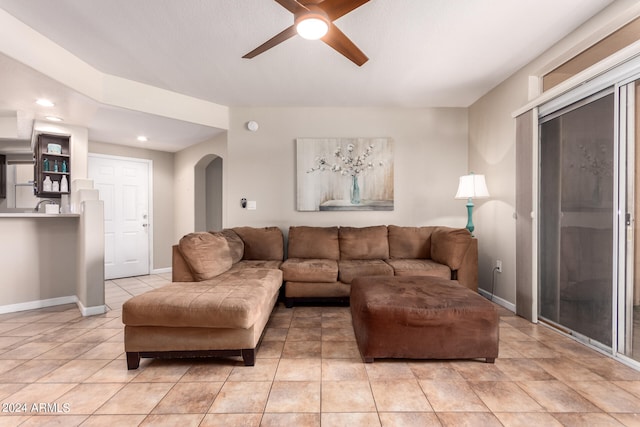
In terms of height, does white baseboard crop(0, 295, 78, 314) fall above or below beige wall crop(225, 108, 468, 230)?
below

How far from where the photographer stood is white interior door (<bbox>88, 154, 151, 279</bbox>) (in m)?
4.62

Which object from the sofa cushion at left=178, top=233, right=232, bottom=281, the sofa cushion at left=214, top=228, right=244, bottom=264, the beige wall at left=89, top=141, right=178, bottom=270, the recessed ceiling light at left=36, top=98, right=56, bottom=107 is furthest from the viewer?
the beige wall at left=89, top=141, right=178, bottom=270

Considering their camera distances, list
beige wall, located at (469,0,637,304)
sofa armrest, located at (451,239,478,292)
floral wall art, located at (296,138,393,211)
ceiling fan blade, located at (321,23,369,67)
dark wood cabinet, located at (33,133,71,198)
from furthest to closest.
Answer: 1. floral wall art, located at (296,138,393,211)
2. dark wood cabinet, located at (33,133,71,198)
3. sofa armrest, located at (451,239,478,292)
4. beige wall, located at (469,0,637,304)
5. ceiling fan blade, located at (321,23,369,67)

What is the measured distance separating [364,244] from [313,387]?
2.07 m

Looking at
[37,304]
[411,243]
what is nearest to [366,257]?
[411,243]

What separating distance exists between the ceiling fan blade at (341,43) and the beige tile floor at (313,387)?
2139 millimetres

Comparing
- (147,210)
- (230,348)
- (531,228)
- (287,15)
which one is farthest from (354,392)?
(147,210)

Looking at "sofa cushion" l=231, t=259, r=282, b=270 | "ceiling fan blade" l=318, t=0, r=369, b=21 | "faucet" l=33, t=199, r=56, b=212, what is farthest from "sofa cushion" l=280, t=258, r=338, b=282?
"faucet" l=33, t=199, r=56, b=212

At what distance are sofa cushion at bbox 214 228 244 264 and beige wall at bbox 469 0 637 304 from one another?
117 inches

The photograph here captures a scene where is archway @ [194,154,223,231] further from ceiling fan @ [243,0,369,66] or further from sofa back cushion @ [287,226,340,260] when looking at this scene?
ceiling fan @ [243,0,369,66]

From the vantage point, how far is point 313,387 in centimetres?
169

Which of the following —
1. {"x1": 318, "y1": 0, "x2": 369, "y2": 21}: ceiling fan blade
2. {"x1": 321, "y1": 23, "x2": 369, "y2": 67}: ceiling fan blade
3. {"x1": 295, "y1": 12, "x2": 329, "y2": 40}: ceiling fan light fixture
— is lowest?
{"x1": 295, "y1": 12, "x2": 329, "y2": 40}: ceiling fan light fixture

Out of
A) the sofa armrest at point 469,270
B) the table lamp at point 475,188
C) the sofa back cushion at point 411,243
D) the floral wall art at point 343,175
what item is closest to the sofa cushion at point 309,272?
the sofa back cushion at point 411,243

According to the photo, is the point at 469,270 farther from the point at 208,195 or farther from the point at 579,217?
the point at 208,195
